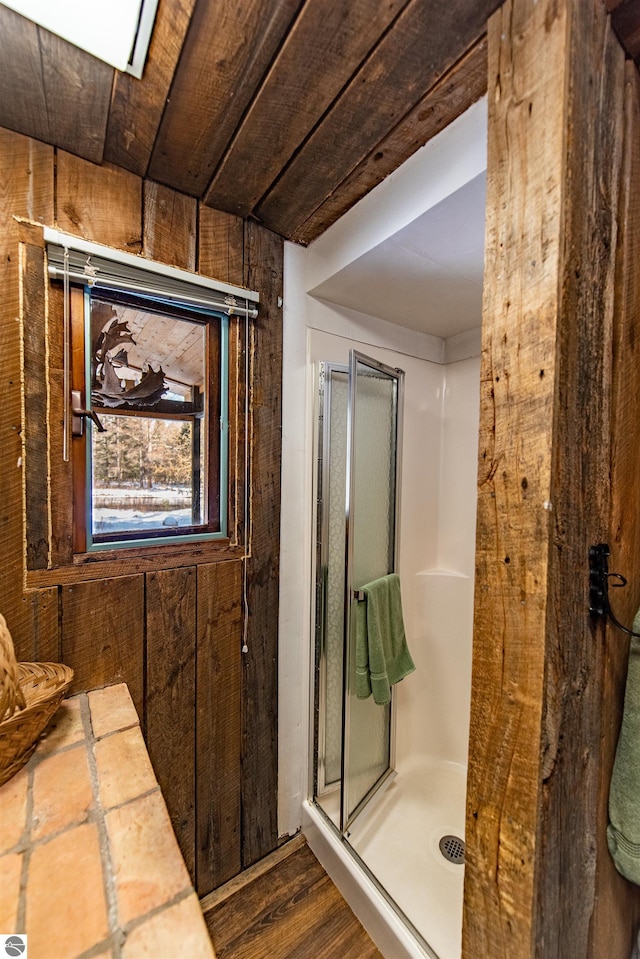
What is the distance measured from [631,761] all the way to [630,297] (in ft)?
2.93

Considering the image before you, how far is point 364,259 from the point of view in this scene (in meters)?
1.15

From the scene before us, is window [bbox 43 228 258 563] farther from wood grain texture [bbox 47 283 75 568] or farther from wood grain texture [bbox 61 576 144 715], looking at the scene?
wood grain texture [bbox 61 576 144 715]

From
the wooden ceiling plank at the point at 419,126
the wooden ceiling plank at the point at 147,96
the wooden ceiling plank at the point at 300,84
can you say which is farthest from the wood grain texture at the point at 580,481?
the wooden ceiling plank at the point at 147,96

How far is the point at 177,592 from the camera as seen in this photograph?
45.1 inches

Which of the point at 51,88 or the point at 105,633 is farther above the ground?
the point at 51,88

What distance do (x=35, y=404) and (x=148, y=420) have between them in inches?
10.8

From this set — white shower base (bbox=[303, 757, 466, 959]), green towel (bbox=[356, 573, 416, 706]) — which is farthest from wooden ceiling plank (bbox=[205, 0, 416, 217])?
white shower base (bbox=[303, 757, 466, 959])

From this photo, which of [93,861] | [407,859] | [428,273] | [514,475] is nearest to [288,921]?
[407,859]

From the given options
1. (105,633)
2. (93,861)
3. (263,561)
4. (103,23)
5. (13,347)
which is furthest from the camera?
(263,561)

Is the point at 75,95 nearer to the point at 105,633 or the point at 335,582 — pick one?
the point at 105,633

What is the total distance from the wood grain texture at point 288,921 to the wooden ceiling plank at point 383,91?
2.22 m

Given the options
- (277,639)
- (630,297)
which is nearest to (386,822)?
(277,639)

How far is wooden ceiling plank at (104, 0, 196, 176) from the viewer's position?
0.69 meters

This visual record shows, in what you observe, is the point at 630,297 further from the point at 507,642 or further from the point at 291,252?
the point at 291,252
